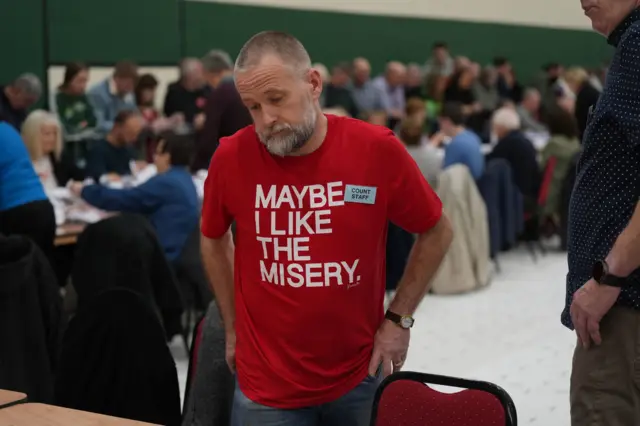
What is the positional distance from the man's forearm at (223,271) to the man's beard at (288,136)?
34cm

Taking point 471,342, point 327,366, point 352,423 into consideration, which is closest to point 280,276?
point 327,366

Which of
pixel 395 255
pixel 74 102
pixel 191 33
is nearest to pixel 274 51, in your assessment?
pixel 395 255

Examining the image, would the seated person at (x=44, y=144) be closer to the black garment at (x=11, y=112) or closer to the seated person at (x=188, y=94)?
the black garment at (x=11, y=112)

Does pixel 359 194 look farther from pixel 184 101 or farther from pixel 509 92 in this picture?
pixel 509 92

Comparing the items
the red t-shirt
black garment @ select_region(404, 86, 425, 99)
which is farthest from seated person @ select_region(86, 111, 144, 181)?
black garment @ select_region(404, 86, 425, 99)

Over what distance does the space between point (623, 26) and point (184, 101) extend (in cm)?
782

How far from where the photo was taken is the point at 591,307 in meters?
1.99

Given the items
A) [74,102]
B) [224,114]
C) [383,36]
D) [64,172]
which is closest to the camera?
[224,114]

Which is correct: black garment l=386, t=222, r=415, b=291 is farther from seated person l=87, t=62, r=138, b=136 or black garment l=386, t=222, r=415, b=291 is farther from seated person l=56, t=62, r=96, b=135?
seated person l=87, t=62, r=138, b=136

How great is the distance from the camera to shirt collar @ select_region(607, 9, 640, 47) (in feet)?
6.50

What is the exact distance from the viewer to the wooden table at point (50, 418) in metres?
2.16

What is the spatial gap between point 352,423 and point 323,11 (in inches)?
428

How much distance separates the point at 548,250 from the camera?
8.13 meters

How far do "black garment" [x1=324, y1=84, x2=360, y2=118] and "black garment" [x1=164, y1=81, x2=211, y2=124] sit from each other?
208 cm
